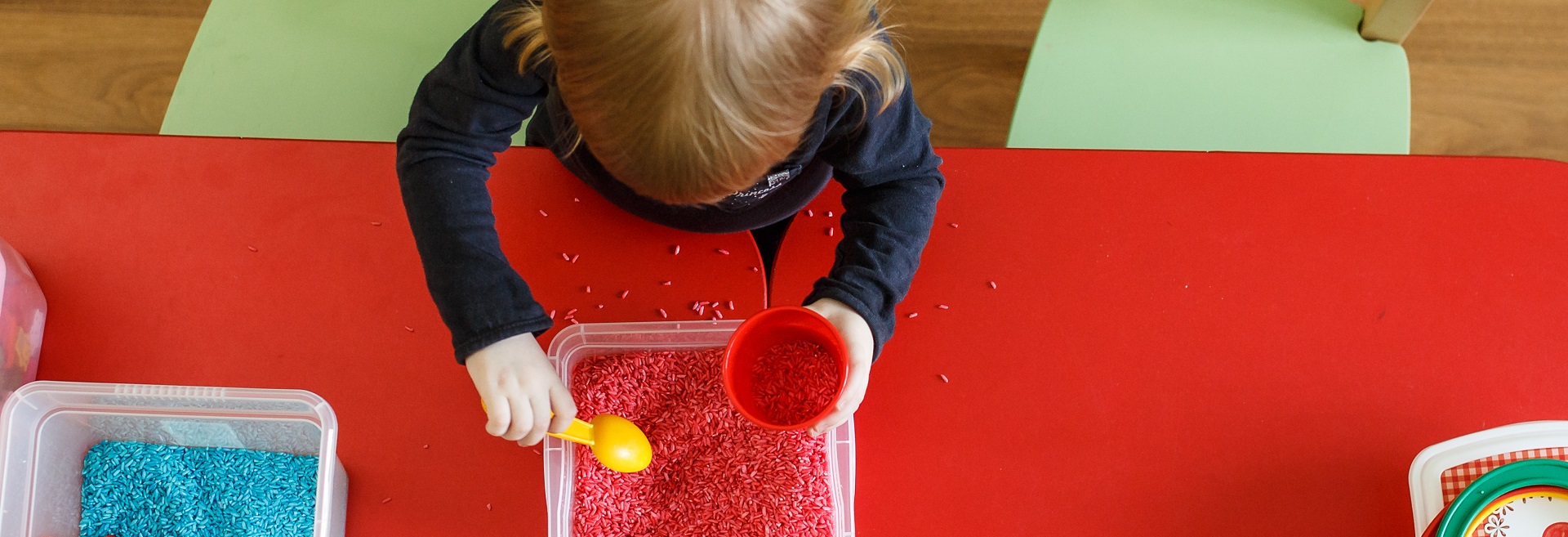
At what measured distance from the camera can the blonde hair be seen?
50 cm

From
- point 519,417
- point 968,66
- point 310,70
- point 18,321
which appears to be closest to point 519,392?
point 519,417

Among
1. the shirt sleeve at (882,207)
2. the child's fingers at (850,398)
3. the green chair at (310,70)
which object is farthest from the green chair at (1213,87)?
the green chair at (310,70)

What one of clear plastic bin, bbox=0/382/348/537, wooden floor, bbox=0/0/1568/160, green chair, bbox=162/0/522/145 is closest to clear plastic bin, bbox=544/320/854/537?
clear plastic bin, bbox=0/382/348/537

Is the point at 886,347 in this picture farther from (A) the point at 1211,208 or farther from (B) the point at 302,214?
(B) the point at 302,214

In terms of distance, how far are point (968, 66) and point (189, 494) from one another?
4.03 ft

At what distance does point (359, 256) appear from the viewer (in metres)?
0.79

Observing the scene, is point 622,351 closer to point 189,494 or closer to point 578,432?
point 578,432

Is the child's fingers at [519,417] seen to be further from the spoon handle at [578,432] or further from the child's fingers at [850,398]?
the child's fingers at [850,398]

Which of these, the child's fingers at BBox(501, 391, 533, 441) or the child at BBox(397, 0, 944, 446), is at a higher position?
the child at BBox(397, 0, 944, 446)

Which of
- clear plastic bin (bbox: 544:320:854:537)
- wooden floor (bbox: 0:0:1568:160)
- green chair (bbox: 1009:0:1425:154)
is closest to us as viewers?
clear plastic bin (bbox: 544:320:854:537)

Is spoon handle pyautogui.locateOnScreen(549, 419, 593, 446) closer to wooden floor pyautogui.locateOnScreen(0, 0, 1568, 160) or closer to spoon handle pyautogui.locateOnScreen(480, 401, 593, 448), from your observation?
spoon handle pyautogui.locateOnScreen(480, 401, 593, 448)

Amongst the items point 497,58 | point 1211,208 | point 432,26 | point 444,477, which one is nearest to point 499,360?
point 444,477

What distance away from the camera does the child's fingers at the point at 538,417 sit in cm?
71

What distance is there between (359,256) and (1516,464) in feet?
3.03
